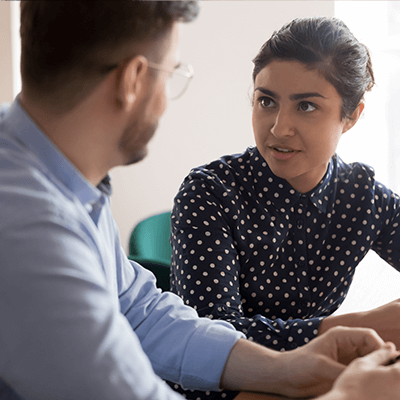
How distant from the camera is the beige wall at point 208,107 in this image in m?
3.04

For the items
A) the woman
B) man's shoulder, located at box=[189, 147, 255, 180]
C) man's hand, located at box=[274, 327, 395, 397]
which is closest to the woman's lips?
the woman

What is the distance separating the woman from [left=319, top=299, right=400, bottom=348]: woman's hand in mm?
265

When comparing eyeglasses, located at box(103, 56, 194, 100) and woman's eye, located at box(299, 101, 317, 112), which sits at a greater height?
eyeglasses, located at box(103, 56, 194, 100)

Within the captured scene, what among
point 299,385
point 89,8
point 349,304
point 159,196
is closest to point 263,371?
point 299,385

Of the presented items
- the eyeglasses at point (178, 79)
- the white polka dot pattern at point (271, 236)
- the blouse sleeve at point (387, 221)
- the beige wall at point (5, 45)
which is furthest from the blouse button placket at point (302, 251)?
the beige wall at point (5, 45)

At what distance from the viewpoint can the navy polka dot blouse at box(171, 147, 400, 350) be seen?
1.22 m

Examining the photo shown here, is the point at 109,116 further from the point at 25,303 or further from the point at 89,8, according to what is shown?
the point at 25,303

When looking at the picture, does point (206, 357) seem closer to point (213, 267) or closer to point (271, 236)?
point (213, 267)

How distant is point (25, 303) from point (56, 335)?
50 millimetres

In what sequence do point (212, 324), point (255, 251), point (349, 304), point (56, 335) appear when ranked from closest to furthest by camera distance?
1. point (56, 335)
2. point (212, 324)
3. point (255, 251)
4. point (349, 304)

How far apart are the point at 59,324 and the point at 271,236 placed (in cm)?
86

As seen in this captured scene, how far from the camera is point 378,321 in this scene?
1.03 meters

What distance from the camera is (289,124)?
1331 mm

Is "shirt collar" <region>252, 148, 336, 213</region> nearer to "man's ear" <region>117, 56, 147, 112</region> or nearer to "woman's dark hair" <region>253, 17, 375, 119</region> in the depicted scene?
"woman's dark hair" <region>253, 17, 375, 119</region>
